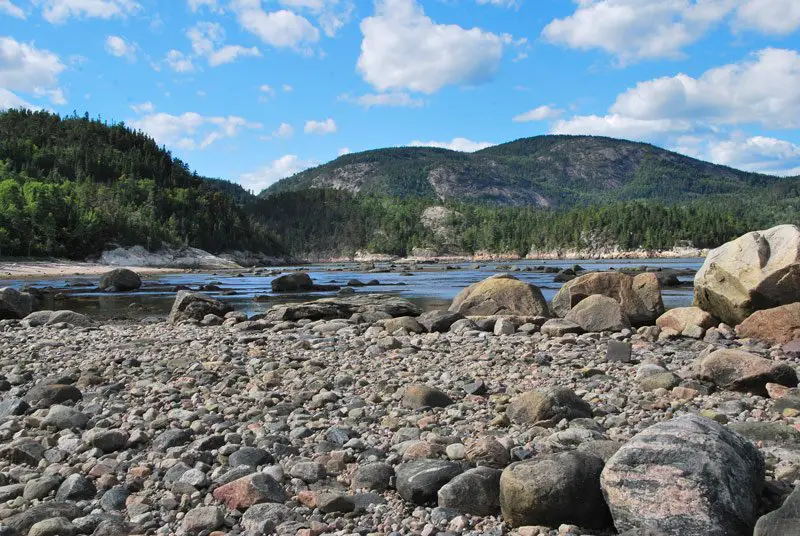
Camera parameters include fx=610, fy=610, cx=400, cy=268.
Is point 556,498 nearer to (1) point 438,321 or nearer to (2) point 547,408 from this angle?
(2) point 547,408

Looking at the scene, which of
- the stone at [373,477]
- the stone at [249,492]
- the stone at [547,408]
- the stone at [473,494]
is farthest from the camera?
the stone at [547,408]

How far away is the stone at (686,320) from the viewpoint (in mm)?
16641

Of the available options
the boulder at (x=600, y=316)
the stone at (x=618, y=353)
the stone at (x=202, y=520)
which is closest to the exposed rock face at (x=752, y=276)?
the boulder at (x=600, y=316)

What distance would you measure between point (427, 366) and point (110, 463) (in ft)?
21.1

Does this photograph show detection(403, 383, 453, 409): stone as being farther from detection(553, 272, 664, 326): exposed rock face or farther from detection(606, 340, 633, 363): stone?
detection(553, 272, 664, 326): exposed rock face

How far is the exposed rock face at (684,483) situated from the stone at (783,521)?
0.25 m

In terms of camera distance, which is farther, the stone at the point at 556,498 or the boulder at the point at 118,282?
the boulder at the point at 118,282

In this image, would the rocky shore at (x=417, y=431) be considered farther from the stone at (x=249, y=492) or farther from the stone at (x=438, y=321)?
the stone at (x=438, y=321)

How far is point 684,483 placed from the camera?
4.91 m

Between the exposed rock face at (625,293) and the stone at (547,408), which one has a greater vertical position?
the exposed rock face at (625,293)

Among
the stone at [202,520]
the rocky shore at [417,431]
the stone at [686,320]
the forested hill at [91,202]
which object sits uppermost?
the forested hill at [91,202]

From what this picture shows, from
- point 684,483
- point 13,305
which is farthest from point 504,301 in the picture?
point 13,305

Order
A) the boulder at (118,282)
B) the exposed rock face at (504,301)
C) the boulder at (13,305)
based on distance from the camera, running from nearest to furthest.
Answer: the exposed rock face at (504,301), the boulder at (13,305), the boulder at (118,282)

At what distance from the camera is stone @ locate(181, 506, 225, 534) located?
5.43 meters
